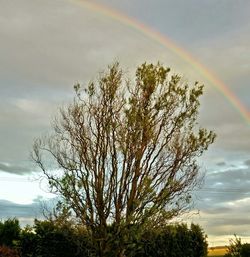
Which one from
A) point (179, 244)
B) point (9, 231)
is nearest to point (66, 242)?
point (9, 231)

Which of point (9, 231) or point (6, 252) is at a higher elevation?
point (9, 231)

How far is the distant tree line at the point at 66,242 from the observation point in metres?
21.7

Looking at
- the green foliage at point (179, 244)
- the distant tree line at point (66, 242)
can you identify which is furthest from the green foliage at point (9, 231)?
the green foliage at point (179, 244)

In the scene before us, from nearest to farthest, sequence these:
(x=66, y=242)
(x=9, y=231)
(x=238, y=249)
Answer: (x=238, y=249) < (x=66, y=242) < (x=9, y=231)

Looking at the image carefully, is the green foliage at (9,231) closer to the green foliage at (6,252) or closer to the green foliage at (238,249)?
the green foliage at (6,252)

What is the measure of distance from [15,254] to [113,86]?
961 centimetres

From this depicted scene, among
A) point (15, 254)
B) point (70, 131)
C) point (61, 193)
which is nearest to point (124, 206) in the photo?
point (61, 193)

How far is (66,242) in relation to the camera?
24.2 metres

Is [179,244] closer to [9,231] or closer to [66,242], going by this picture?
[66,242]

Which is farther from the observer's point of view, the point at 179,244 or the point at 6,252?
the point at 179,244

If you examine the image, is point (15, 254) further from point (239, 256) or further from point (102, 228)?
Answer: point (239, 256)

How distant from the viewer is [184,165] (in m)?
19.2

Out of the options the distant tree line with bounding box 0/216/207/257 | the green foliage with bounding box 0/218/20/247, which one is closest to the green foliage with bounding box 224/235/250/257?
the distant tree line with bounding box 0/216/207/257

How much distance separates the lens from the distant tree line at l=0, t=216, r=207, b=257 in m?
21.7
